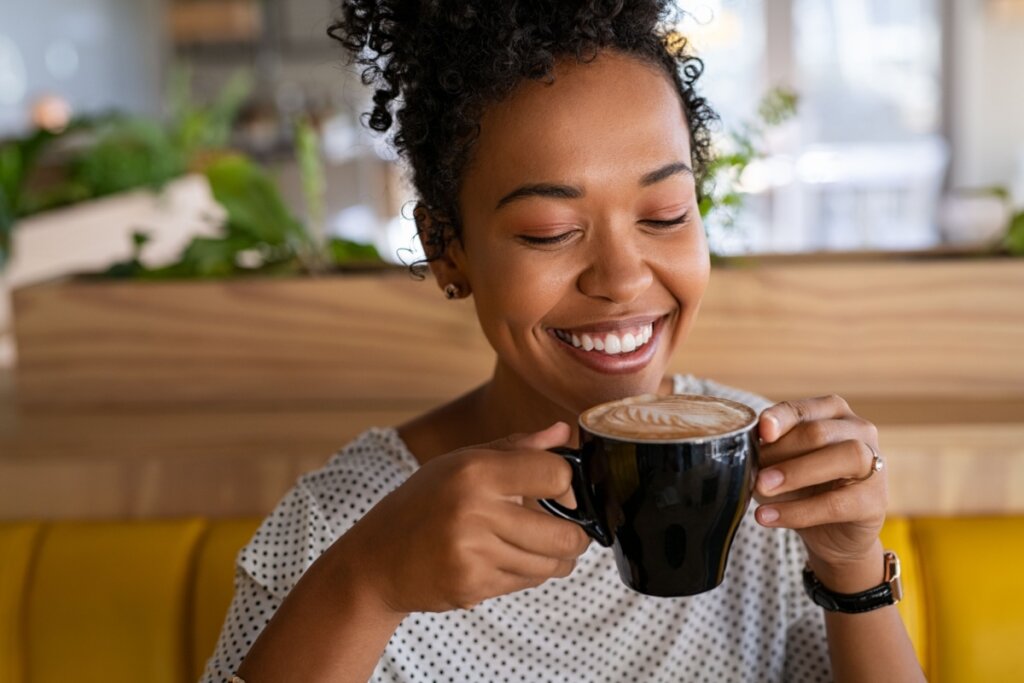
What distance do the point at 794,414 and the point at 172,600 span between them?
0.88m

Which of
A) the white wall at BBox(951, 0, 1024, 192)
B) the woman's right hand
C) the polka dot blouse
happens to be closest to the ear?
the polka dot blouse

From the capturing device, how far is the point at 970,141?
8.48 metres

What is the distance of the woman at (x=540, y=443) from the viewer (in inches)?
36.5

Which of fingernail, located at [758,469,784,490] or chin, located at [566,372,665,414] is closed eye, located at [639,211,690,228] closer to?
chin, located at [566,372,665,414]

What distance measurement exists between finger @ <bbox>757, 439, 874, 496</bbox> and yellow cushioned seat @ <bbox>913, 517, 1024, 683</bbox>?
1.78 feet

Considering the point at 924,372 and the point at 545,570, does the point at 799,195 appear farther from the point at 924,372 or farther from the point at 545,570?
the point at 545,570

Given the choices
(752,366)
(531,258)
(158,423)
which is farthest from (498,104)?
(158,423)

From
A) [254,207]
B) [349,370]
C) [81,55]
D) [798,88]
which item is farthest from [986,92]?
[349,370]

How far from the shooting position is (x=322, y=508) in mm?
1286

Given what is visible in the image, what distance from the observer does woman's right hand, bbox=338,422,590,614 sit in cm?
87

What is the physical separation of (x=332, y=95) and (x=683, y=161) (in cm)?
858

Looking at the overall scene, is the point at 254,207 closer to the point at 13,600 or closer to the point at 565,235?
the point at 13,600

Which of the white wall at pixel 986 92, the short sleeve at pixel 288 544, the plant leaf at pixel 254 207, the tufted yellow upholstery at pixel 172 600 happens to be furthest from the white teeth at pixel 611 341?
the white wall at pixel 986 92

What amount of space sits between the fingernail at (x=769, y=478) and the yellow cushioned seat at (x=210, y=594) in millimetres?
786
